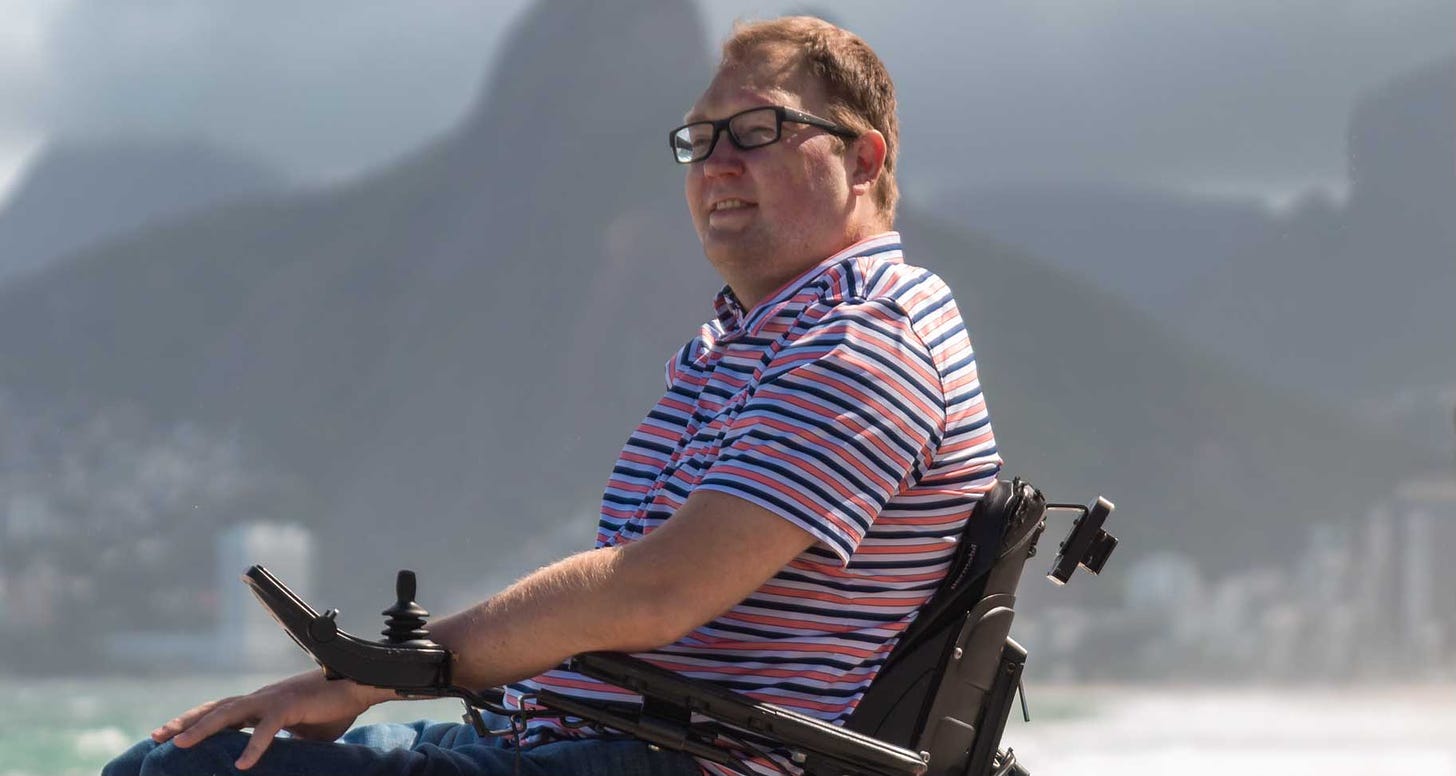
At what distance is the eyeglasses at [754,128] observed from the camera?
1.31 meters

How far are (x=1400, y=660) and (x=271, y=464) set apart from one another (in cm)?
619

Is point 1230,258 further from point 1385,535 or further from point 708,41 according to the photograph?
point 708,41

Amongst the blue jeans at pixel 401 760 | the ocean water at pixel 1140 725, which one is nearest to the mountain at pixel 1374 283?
the ocean water at pixel 1140 725

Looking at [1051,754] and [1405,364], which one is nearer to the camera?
[1051,754]

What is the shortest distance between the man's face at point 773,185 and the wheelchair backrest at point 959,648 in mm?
266

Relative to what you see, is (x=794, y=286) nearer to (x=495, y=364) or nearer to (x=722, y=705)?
(x=722, y=705)

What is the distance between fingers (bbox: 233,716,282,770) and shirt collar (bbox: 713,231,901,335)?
0.48 meters

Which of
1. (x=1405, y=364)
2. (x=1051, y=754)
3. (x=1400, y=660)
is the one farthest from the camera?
(x=1405, y=364)

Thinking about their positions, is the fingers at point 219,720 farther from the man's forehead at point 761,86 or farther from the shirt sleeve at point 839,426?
the man's forehead at point 761,86

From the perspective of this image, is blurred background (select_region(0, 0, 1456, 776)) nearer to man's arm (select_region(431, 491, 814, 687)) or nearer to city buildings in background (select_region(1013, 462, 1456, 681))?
city buildings in background (select_region(1013, 462, 1456, 681))

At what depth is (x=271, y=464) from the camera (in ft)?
28.9

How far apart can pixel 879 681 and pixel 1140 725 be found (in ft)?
22.7

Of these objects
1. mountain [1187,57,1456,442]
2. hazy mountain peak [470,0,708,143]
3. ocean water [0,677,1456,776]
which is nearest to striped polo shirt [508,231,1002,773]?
ocean water [0,677,1456,776]

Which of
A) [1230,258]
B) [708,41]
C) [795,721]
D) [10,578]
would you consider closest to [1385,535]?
[1230,258]
